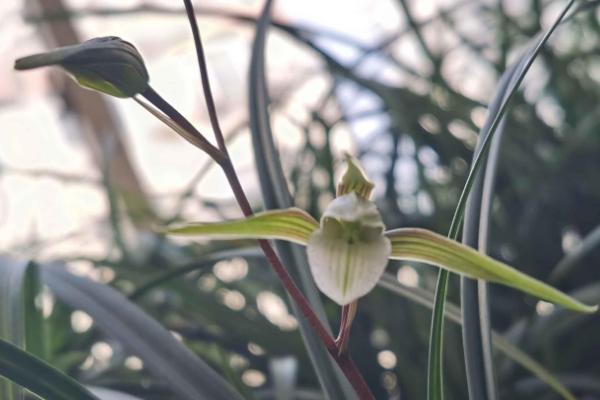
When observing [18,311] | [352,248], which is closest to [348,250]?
[352,248]

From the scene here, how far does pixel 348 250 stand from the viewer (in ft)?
0.53

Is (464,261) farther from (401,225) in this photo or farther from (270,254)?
(401,225)

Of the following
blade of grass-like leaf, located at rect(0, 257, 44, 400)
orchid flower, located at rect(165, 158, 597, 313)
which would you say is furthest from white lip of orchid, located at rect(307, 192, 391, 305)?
blade of grass-like leaf, located at rect(0, 257, 44, 400)

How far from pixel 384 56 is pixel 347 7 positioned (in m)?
0.95

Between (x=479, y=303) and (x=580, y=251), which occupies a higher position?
(x=580, y=251)

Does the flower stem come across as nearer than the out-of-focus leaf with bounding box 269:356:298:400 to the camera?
Yes

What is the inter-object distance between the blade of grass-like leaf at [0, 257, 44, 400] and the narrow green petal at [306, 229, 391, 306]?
12 centimetres

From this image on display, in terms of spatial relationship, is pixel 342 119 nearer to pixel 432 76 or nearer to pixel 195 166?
pixel 432 76

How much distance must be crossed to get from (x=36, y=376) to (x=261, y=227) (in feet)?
0.24

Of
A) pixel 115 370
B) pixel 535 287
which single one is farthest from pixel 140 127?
pixel 535 287

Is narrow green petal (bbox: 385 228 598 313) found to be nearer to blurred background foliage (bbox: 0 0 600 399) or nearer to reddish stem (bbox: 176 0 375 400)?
reddish stem (bbox: 176 0 375 400)

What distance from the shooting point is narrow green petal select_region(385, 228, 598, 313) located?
157 mm

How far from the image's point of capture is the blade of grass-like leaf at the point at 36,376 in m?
0.18

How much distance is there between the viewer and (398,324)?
0.41 metres
